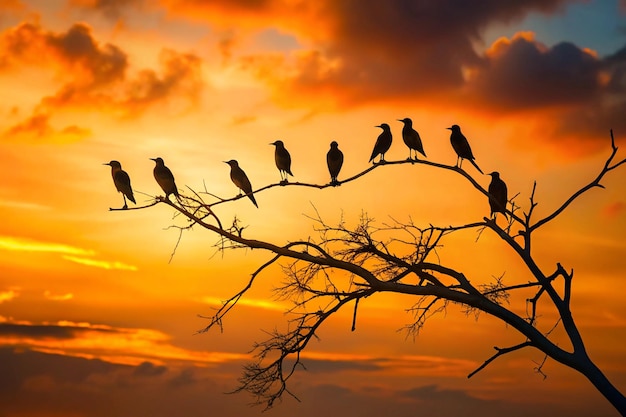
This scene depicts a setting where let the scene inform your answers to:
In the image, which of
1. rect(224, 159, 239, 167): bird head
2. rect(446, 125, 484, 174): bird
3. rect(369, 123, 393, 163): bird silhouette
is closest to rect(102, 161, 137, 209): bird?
rect(224, 159, 239, 167): bird head

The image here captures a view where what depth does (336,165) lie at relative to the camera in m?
18.4

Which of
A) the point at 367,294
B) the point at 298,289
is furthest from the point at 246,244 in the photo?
the point at 367,294

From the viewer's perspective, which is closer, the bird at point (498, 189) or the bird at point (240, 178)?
the bird at point (498, 189)

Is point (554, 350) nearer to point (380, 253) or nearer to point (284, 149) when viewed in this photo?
point (380, 253)

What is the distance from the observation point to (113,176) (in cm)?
2059

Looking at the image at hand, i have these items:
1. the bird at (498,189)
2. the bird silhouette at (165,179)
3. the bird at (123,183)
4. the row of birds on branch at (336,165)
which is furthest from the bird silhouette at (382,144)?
the bird at (123,183)

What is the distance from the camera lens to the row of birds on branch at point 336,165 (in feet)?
57.5

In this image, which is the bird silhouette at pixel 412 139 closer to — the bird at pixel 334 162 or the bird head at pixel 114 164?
the bird at pixel 334 162

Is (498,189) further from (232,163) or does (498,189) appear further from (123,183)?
(123,183)

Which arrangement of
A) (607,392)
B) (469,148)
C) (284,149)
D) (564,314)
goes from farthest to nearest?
(284,149)
(469,148)
(564,314)
(607,392)

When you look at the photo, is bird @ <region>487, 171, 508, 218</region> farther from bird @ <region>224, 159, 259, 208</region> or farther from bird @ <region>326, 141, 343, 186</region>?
bird @ <region>224, 159, 259, 208</region>

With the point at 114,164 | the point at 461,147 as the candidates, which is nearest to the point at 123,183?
the point at 114,164

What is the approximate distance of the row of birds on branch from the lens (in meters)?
17.5

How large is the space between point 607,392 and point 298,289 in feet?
19.2
